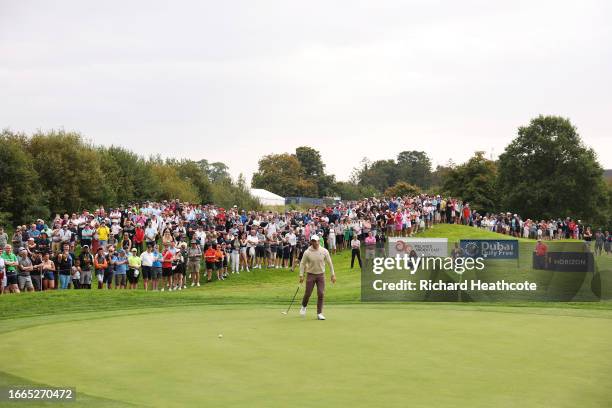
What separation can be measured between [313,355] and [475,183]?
90.3m

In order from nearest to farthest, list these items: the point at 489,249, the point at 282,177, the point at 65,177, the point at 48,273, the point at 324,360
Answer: the point at 324,360 < the point at 489,249 < the point at 48,273 < the point at 65,177 < the point at 282,177

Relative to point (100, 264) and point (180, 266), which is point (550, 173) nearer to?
point (180, 266)

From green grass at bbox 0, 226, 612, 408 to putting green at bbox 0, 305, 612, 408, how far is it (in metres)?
0.03

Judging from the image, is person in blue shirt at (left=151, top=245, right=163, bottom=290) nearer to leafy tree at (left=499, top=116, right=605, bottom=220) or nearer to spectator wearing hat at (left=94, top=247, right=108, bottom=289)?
spectator wearing hat at (left=94, top=247, right=108, bottom=289)

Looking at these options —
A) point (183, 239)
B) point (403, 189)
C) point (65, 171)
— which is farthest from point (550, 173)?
point (183, 239)

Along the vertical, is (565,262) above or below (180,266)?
above

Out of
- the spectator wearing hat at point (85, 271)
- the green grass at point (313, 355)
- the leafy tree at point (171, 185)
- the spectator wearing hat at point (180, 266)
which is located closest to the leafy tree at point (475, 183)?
the leafy tree at point (171, 185)

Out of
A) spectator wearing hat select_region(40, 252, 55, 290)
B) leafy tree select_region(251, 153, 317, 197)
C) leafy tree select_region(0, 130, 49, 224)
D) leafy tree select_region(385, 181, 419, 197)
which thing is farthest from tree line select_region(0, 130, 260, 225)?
leafy tree select_region(251, 153, 317, 197)

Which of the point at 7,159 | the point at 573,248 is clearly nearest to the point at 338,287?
the point at 573,248

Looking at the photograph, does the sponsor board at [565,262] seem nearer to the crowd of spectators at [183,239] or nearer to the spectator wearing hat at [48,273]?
the crowd of spectators at [183,239]

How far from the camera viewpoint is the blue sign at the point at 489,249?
27.8 m

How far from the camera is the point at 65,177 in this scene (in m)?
62.7

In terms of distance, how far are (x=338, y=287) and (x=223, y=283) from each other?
22.8 ft

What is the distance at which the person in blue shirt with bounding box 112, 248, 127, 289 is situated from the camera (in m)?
32.4
